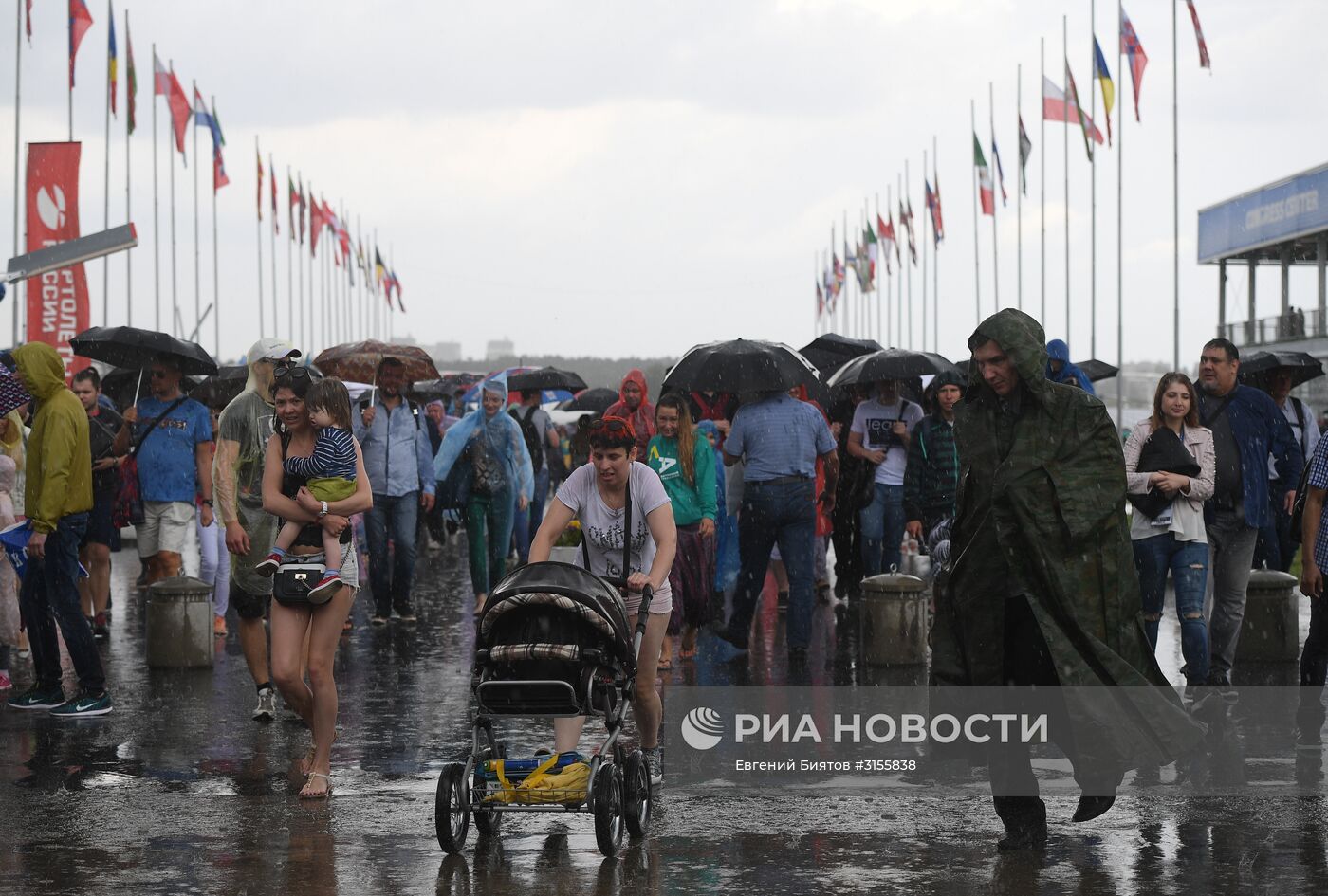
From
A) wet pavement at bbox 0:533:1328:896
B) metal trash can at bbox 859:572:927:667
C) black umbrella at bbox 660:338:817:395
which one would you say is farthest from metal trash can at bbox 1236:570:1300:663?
black umbrella at bbox 660:338:817:395

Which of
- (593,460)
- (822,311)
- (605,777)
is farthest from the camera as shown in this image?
(822,311)

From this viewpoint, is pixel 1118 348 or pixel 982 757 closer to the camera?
pixel 982 757

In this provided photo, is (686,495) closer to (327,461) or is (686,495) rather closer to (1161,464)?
(1161,464)

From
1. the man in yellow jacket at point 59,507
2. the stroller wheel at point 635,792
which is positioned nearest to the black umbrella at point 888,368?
the man in yellow jacket at point 59,507

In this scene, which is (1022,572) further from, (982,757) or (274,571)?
(274,571)

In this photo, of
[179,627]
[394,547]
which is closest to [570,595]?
[179,627]

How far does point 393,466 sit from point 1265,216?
50.3 metres

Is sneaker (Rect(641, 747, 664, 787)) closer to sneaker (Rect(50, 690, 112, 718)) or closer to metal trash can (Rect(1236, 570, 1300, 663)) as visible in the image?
sneaker (Rect(50, 690, 112, 718))

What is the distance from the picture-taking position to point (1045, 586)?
6.68 meters

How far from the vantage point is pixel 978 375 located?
267 inches

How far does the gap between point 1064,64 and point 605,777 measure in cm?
3902

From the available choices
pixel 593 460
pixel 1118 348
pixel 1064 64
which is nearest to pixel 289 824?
pixel 593 460

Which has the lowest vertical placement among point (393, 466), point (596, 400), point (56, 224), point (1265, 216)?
point (393, 466)

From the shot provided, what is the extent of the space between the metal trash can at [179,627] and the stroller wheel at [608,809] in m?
5.47
